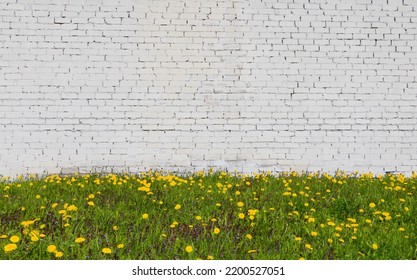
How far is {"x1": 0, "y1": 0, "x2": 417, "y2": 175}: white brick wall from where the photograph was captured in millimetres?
6594

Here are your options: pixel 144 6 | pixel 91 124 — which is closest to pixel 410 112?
pixel 144 6

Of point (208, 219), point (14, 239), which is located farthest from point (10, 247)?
point (208, 219)

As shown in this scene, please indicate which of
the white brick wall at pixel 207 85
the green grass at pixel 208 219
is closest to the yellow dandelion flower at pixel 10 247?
the green grass at pixel 208 219

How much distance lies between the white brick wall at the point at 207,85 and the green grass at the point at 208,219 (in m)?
0.62

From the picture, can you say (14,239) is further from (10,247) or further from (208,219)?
(208,219)

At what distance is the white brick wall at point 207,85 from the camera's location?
6594 millimetres

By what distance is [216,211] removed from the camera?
180 inches

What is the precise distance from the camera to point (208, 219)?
4207 millimetres

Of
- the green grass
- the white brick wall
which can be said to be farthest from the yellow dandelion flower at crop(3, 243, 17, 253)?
the white brick wall

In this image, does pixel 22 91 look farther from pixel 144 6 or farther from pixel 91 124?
pixel 144 6

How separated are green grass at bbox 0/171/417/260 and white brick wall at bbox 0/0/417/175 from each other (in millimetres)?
619

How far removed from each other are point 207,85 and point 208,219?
2.99 m

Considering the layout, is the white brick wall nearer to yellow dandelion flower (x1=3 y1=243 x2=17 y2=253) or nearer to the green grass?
the green grass

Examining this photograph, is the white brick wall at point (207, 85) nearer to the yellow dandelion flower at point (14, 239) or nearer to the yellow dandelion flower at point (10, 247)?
the yellow dandelion flower at point (14, 239)
